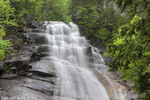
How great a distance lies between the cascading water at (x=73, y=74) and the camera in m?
9.21

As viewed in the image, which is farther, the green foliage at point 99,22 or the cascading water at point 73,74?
the green foliage at point 99,22

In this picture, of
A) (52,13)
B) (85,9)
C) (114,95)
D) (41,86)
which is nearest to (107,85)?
(114,95)

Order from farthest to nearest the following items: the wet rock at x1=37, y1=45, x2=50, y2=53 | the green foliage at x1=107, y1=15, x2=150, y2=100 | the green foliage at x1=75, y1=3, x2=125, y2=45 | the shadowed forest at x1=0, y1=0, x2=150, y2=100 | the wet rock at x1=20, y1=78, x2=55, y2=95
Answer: the green foliage at x1=75, y1=3, x2=125, y2=45, the wet rock at x1=37, y1=45, x2=50, y2=53, the wet rock at x1=20, y1=78, x2=55, y2=95, the shadowed forest at x1=0, y1=0, x2=150, y2=100, the green foliage at x1=107, y1=15, x2=150, y2=100

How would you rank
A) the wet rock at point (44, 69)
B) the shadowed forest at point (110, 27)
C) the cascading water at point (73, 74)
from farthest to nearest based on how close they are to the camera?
the wet rock at point (44, 69) → the cascading water at point (73, 74) → the shadowed forest at point (110, 27)

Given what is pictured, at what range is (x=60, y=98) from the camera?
831cm

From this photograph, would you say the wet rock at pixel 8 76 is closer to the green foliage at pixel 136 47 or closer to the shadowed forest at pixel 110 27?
the shadowed forest at pixel 110 27

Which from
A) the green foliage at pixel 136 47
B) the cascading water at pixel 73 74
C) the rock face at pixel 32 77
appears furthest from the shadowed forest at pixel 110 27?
the cascading water at pixel 73 74

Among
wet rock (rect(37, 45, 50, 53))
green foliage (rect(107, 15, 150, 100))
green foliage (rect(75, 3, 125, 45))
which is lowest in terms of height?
wet rock (rect(37, 45, 50, 53))

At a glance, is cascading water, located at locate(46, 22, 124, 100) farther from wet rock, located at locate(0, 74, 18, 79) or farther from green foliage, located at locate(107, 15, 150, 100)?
green foliage, located at locate(107, 15, 150, 100)

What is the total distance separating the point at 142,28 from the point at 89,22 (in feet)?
58.6

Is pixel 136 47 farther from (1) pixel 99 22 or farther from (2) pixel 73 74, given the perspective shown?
(1) pixel 99 22

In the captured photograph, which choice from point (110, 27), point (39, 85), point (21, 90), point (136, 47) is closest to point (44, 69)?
point (39, 85)

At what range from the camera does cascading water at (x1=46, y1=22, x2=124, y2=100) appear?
9.21 meters

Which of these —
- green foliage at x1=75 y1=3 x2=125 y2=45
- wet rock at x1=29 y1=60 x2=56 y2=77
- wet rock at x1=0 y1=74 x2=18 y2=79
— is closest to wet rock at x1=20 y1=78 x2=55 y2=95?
wet rock at x1=0 y1=74 x2=18 y2=79
